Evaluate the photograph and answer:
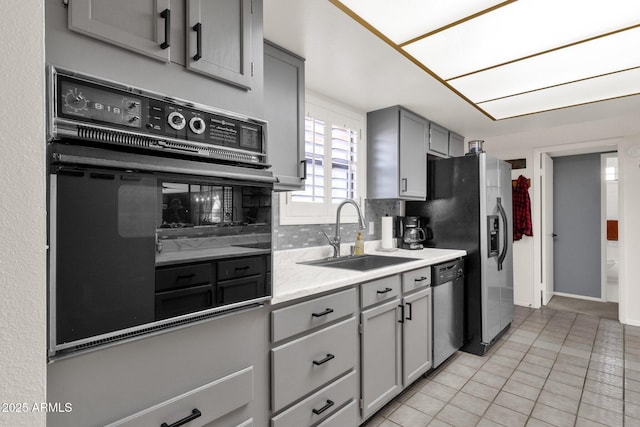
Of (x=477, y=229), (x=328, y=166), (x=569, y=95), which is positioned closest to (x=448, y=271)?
(x=477, y=229)

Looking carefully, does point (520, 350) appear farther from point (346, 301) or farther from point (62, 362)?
point (62, 362)

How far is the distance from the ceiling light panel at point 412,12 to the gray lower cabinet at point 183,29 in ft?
1.81

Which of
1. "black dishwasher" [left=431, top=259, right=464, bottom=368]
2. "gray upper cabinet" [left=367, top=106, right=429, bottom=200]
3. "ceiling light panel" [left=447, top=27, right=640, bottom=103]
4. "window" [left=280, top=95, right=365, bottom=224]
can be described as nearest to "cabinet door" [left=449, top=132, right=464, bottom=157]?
"gray upper cabinet" [left=367, top=106, right=429, bottom=200]

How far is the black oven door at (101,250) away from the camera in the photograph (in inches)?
32.8

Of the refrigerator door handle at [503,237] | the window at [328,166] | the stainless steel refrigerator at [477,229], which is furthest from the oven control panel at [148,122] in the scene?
the refrigerator door handle at [503,237]

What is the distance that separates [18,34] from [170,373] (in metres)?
0.95

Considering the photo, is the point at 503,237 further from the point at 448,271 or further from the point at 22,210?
the point at 22,210

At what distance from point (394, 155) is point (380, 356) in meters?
1.70

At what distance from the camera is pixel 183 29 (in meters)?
1.12

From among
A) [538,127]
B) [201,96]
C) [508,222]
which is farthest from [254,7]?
[538,127]

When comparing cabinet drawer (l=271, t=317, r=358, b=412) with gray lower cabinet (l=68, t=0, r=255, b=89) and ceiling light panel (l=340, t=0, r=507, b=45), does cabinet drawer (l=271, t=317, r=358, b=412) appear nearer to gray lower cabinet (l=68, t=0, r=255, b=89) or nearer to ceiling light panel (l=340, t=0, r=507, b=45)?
gray lower cabinet (l=68, t=0, r=255, b=89)

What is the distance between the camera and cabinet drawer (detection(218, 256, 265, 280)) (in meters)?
1.18

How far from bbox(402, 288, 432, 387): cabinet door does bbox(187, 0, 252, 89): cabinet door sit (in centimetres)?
171

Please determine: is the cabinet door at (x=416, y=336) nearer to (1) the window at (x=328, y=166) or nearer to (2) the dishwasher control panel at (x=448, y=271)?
(2) the dishwasher control panel at (x=448, y=271)
